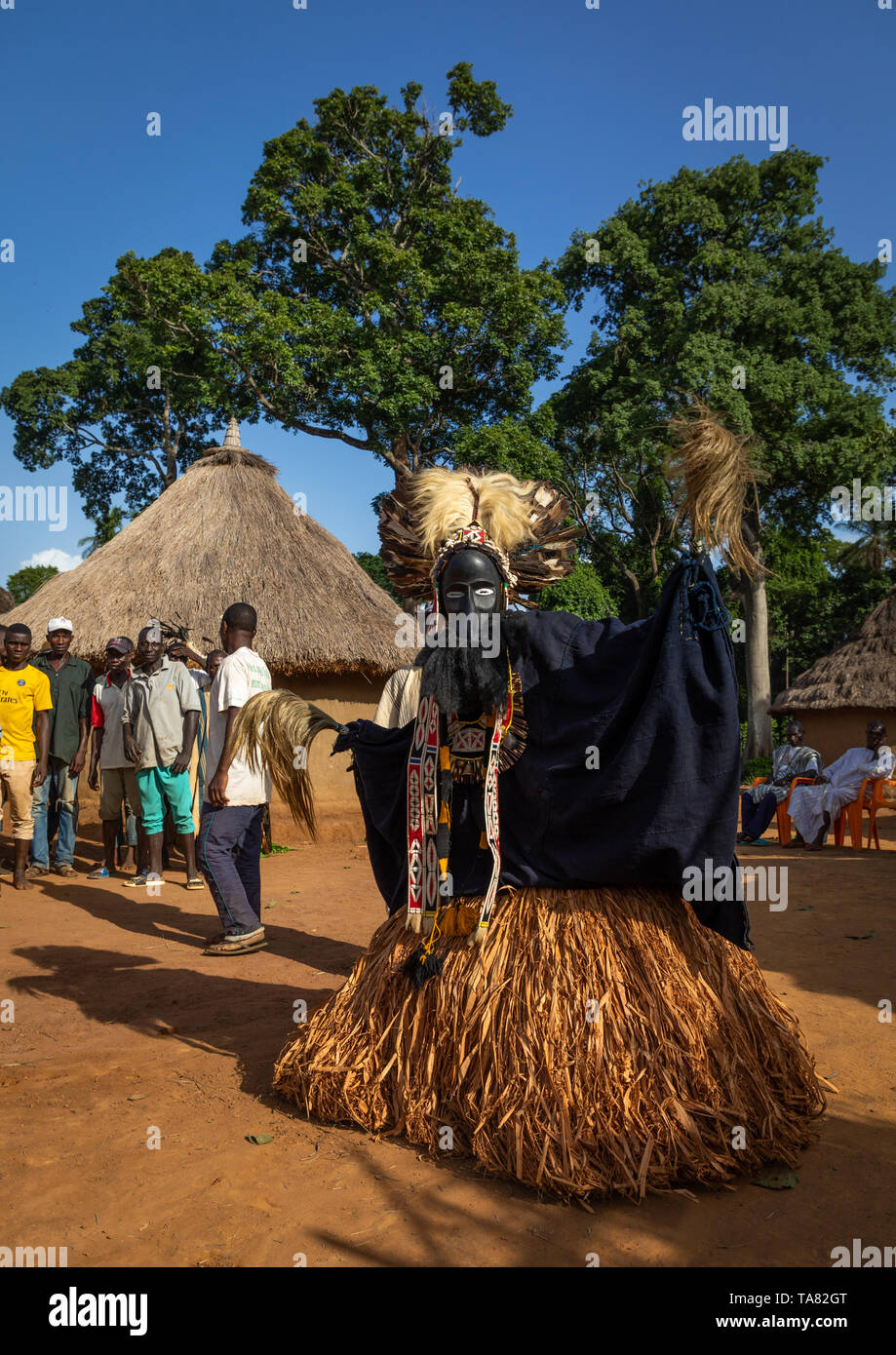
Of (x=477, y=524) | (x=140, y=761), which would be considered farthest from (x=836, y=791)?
(x=477, y=524)

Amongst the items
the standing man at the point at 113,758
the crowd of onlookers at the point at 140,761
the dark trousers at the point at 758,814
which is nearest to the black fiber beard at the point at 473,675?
the crowd of onlookers at the point at 140,761

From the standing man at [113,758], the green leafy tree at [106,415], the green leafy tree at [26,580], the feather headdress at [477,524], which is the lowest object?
the standing man at [113,758]

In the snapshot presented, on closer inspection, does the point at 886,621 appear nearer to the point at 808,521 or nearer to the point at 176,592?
the point at 808,521

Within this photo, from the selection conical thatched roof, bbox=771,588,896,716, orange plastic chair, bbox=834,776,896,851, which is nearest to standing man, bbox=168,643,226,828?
orange plastic chair, bbox=834,776,896,851

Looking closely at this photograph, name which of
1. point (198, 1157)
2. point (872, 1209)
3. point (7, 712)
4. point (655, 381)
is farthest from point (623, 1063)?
point (655, 381)

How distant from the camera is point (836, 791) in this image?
1037 centimetres

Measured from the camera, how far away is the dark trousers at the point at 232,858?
5.37 metres

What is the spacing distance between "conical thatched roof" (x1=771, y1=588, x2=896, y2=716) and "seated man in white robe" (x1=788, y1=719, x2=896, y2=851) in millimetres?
5908

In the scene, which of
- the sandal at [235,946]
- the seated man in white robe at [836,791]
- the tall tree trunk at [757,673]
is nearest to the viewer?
the sandal at [235,946]

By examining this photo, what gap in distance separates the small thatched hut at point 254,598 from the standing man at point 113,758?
2.44 m

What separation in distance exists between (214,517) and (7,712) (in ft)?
17.3

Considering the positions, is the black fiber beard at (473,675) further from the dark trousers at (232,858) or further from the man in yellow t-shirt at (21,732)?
the man in yellow t-shirt at (21,732)

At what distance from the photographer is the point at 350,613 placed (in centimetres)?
1194

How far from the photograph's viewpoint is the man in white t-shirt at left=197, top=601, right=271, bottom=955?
537 cm
